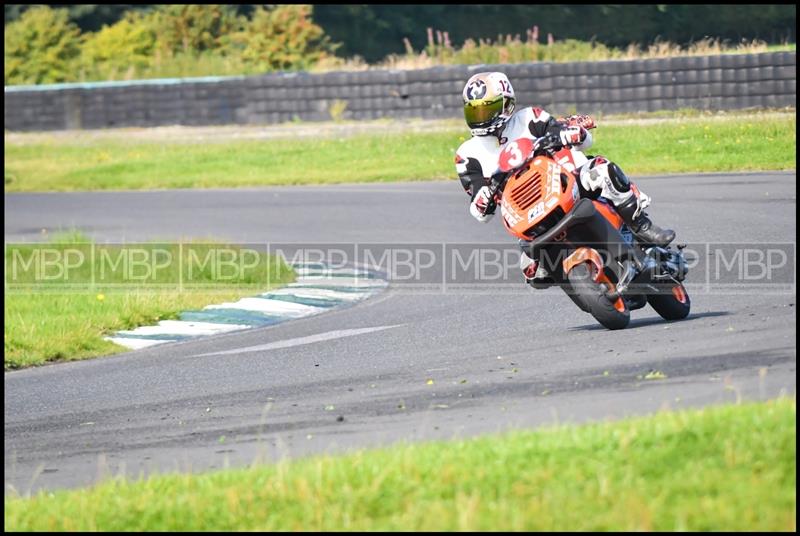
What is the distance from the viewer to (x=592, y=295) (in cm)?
884

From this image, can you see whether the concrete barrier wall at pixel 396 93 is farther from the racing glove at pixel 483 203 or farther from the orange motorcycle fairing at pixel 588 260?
the orange motorcycle fairing at pixel 588 260

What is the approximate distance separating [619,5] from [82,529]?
Result: 5192cm

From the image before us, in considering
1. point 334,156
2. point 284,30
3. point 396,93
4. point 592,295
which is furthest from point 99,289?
point 284,30

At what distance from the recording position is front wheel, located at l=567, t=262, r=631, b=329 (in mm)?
8797

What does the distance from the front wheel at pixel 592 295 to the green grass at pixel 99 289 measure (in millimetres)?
4105

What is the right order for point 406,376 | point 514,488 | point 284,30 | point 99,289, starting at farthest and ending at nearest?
point 284,30
point 99,289
point 406,376
point 514,488

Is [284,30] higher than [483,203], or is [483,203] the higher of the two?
[284,30]

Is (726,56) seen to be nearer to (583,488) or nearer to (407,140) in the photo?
(407,140)

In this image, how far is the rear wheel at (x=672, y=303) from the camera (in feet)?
30.6

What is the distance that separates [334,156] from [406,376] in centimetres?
1829

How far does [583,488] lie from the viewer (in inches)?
186

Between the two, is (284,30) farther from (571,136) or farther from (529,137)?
(571,136)

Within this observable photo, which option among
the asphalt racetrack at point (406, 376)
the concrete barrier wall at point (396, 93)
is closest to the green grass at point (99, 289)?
the asphalt racetrack at point (406, 376)

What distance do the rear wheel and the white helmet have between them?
150cm
